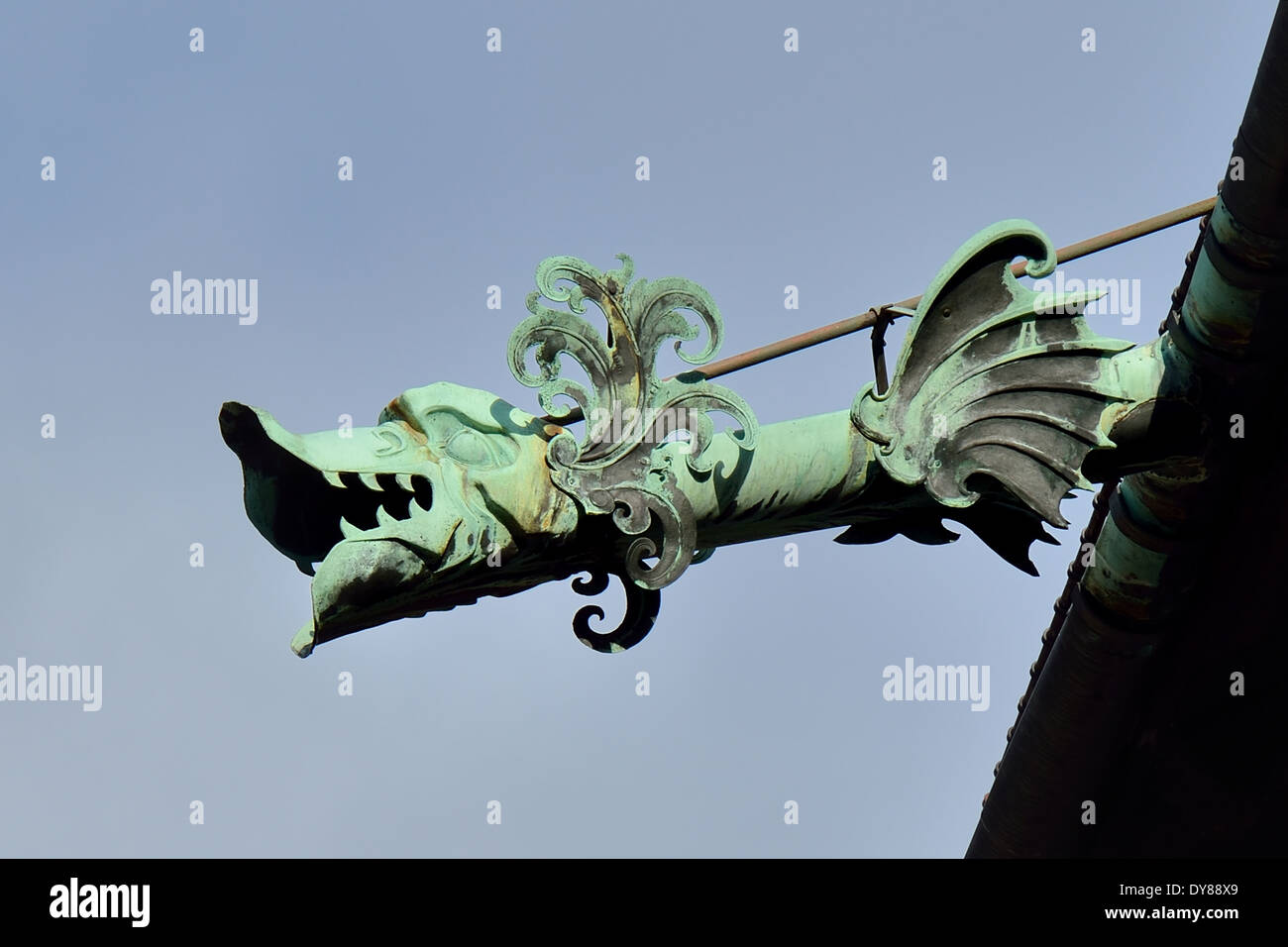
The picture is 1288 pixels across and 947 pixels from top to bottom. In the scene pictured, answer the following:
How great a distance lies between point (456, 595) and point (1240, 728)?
340 centimetres

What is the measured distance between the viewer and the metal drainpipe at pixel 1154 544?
5688 mm

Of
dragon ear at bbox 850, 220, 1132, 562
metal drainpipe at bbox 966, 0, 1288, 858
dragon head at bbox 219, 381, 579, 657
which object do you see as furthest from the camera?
dragon ear at bbox 850, 220, 1132, 562

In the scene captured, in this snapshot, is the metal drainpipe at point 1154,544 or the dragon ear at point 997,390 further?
the dragon ear at point 997,390

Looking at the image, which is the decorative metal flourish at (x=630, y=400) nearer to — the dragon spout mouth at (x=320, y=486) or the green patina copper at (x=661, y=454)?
the green patina copper at (x=661, y=454)

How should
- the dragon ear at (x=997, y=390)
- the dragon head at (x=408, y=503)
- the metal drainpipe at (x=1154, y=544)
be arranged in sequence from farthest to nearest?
the dragon ear at (x=997, y=390), the metal drainpipe at (x=1154, y=544), the dragon head at (x=408, y=503)

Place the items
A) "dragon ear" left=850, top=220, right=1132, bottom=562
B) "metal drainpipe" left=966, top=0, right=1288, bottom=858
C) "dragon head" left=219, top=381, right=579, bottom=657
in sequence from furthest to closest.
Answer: "dragon ear" left=850, top=220, right=1132, bottom=562, "metal drainpipe" left=966, top=0, right=1288, bottom=858, "dragon head" left=219, top=381, right=579, bottom=657

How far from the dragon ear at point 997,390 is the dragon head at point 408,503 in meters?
1.00

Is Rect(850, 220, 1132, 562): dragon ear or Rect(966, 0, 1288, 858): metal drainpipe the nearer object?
Rect(966, 0, 1288, 858): metal drainpipe

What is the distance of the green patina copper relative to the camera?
5.69m

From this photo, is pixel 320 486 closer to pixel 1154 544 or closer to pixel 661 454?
pixel 661 454

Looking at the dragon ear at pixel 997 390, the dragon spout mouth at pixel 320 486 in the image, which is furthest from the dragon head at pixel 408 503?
the dragon ear at pixel 997 390

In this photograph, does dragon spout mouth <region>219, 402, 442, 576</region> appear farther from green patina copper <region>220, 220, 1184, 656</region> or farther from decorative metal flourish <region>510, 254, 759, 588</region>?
decorative metal flourish <region>510, 254, 759, 588</region>

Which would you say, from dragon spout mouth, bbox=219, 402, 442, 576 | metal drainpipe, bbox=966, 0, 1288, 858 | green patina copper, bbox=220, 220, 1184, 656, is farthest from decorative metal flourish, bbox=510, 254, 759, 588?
metal drainpipe, bbox=966, 0, 1288, 858
